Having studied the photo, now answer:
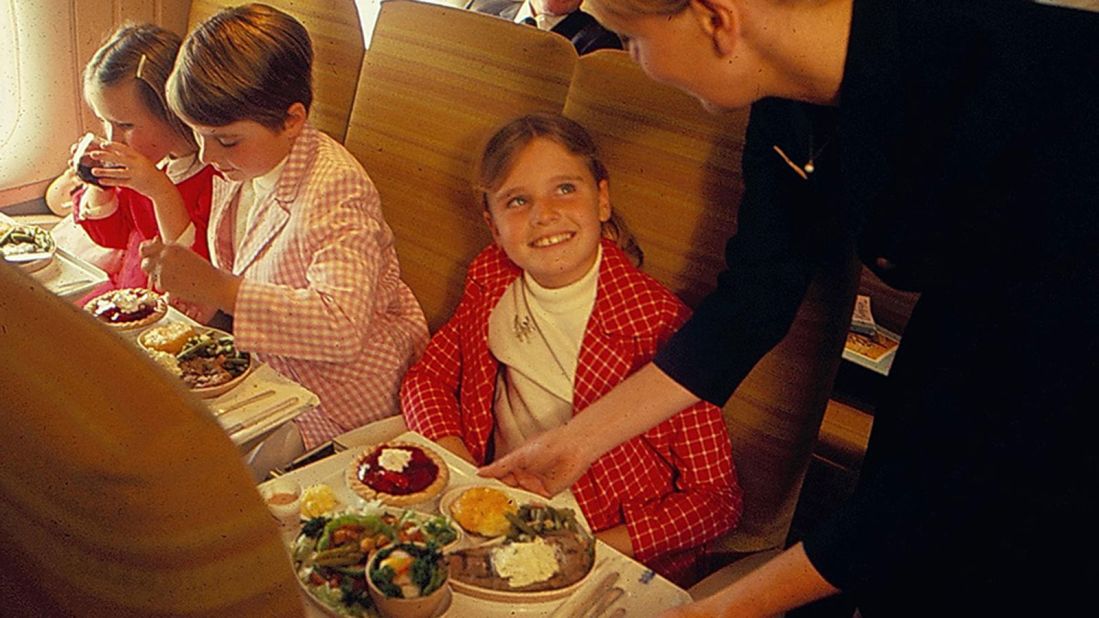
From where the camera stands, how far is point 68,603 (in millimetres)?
274

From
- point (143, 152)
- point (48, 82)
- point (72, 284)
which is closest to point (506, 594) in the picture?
point (72, 284)

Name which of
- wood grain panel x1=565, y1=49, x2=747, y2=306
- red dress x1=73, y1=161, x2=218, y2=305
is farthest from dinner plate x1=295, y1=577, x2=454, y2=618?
red dress x1=73, y1=161, x2=218, y2=305

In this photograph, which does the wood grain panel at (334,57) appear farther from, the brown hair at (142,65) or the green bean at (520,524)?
the green bean at (520,524)

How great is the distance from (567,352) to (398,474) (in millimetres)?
433

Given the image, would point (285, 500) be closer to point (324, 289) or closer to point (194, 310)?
point (324, 289)

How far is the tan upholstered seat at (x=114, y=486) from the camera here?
253 millimetres

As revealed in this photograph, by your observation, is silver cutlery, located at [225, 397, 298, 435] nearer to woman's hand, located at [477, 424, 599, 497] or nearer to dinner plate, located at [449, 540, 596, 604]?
woman's hand, located at [477, 424, 599, 497]

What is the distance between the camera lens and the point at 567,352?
1569mm

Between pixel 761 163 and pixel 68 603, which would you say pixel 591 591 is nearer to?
pixel 761 163

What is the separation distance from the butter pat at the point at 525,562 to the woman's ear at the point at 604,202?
0.64 meters

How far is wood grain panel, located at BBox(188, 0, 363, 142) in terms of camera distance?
2287 mm

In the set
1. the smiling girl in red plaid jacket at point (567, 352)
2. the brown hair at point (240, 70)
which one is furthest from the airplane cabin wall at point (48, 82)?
the smiling girl in red plaid jacket at point (567, 352)

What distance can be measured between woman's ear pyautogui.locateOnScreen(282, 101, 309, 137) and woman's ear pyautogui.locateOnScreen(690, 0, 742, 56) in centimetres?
102

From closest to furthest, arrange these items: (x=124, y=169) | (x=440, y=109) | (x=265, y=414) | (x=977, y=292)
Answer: (x=977, y=292), (x=265, y=414), (x=124, y=169), (x=440, y=109)
